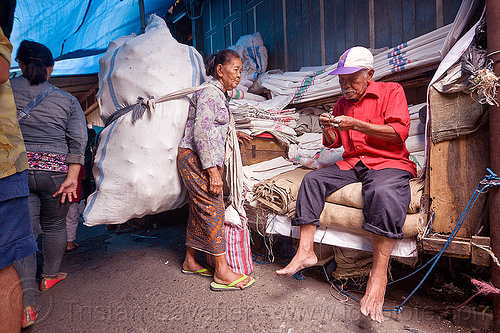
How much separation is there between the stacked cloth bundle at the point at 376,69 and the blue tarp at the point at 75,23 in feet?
6.96

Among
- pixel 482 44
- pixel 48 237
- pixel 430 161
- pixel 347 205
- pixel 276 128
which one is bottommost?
pixel 48 237

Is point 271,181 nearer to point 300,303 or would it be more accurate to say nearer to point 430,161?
point 300,303

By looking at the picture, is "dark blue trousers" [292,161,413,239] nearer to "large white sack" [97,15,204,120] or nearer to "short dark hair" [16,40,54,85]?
"large white sack" [97,15,204,120]

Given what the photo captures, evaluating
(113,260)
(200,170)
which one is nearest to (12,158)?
(200,170)

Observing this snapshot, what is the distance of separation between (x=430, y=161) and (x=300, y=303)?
1.19 meters

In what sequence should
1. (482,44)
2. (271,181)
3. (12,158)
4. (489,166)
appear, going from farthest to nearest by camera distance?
(271,181) < (482,44) < (489,166) < (12,158)

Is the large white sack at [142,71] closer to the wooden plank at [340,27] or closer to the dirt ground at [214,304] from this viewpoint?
the dirt ground at [214,304]

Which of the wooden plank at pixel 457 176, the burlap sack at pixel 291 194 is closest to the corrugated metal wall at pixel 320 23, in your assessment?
the wooden plank at pixel 457 176

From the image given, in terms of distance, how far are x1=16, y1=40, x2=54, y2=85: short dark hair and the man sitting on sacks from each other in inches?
77.9

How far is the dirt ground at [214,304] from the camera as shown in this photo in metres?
1.59

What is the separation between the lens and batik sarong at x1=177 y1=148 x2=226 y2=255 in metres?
2.02

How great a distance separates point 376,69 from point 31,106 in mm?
2883

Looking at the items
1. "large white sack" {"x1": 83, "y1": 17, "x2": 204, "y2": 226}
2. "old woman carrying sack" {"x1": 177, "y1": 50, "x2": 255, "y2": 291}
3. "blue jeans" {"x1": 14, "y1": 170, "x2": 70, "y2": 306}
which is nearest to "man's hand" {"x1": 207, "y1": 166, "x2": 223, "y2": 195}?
"old woman carrying sack" {"x1": 177, "y1": 50, "x2": 255, "y2": 291}

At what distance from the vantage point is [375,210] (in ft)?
4.98
